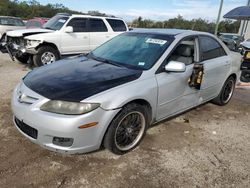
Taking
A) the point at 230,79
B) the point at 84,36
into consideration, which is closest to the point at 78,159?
the point at 230,79

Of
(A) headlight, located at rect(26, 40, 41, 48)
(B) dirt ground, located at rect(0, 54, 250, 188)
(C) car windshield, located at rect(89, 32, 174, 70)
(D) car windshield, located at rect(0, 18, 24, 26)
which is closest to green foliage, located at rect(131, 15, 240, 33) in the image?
(D) car windshield, located at rect(0, 18, 24, 26)

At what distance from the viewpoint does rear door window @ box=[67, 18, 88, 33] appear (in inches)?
334

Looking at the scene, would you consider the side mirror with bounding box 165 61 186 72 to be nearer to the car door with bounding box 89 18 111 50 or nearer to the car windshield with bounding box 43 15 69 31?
the car door with bounding box 89 18 111 50

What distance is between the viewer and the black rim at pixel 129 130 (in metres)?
3.21

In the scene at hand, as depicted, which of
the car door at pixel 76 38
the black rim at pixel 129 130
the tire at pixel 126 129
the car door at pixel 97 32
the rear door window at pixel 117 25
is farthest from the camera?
the rear door window at pixel 117 25

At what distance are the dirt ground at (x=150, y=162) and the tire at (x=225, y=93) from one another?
1.09 metres

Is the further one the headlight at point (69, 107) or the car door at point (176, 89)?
the car door at point (176, 89)

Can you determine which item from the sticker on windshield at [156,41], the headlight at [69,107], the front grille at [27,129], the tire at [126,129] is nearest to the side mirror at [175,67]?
the sticker on windshield at [156,41]

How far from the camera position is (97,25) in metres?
9.05

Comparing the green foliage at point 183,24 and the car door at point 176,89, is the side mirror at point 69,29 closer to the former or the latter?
the car door at point 176,89

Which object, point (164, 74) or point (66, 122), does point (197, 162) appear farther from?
point (66, 122)

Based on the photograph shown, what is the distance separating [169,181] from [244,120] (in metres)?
2.74

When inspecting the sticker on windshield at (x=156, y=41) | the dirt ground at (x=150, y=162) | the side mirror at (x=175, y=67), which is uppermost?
the sticker on windshield at (x=156, y=41)

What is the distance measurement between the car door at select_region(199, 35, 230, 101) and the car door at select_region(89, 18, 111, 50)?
4.97 metres
